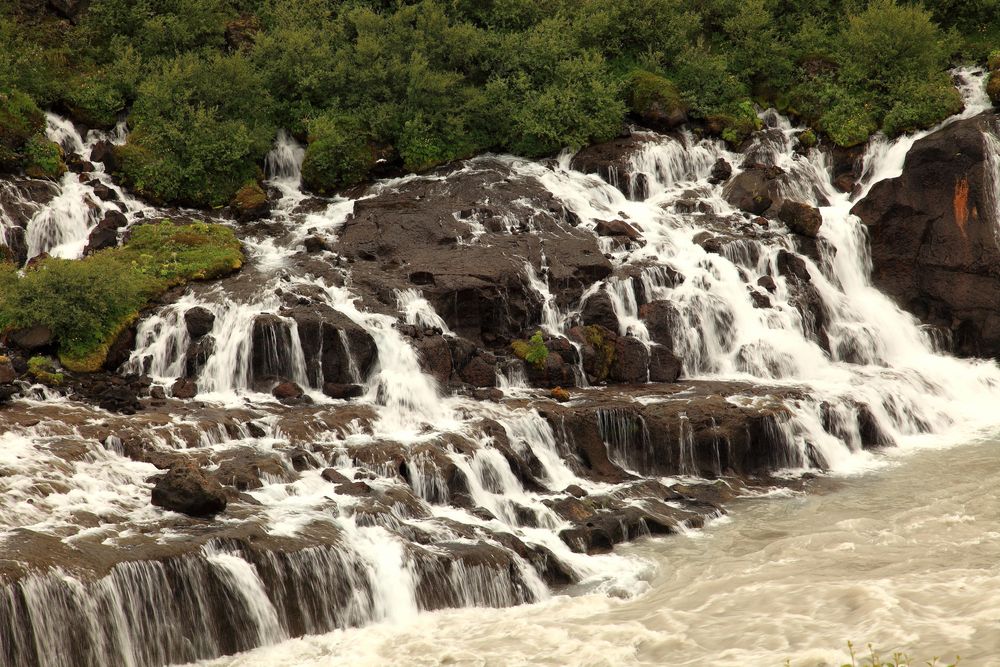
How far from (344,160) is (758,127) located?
521 inches

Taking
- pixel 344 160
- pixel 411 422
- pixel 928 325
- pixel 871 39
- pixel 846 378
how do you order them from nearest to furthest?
1. pixel 411 422
2. pixel 846 378
3. pixel 928 325
4. pixel 344 160
5. pixel 871 39

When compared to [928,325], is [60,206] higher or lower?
higher

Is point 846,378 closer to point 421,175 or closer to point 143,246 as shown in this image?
point 421,175

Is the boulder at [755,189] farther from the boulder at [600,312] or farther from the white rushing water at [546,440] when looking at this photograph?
the boulder at [600,312]

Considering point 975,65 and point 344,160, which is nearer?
point 344,160

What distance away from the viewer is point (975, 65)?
32156mm

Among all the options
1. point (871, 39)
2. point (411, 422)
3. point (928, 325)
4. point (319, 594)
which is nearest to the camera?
point (319, 594)

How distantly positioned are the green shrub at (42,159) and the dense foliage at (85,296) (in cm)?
448

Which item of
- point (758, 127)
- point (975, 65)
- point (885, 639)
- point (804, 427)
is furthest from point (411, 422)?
point (975, 65)

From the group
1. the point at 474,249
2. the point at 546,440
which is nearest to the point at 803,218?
the point at 474,249

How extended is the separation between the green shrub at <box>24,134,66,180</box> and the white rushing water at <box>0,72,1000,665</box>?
375 mm

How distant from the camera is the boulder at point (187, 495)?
14477 millimetres

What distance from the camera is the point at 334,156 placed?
28.6m

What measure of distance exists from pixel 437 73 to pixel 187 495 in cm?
1920
